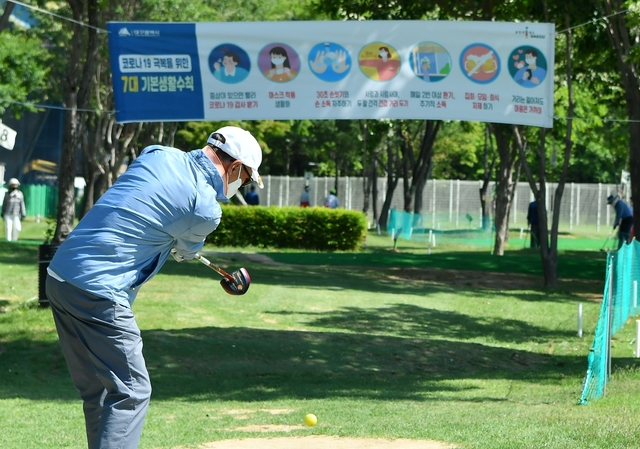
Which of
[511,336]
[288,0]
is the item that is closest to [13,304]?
[511,336]

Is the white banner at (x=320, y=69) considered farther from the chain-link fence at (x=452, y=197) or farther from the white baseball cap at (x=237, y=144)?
the chain-link fence at (x=452, y=197)

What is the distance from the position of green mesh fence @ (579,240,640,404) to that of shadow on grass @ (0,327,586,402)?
1069 millimetres

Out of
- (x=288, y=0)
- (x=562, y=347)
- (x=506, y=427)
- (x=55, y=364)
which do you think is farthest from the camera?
(x=288, y=0)

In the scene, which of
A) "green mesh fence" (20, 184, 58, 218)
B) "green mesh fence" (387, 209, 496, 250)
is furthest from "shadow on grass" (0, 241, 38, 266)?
"green mesh fence" (20, 184, 58, 218)

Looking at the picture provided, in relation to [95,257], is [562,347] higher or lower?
lower

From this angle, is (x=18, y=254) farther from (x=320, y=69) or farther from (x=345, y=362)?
(x=345, y=362)

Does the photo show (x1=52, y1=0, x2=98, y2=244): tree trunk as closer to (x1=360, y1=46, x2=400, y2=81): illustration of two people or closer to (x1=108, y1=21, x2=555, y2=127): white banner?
(x1=108, y1=21, x2=555, y2=127): white banner

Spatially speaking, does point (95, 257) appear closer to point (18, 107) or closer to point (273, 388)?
point (273, 388)

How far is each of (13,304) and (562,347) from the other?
8482mm

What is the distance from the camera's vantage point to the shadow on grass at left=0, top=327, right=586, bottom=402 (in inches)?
408

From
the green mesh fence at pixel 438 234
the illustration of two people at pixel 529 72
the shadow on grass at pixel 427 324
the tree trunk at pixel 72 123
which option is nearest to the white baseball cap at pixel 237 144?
the shadow on grass at pixel 427 324

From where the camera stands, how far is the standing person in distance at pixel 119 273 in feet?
14.2

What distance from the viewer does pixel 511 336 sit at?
1510cm

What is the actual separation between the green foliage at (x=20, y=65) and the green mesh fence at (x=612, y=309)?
80.7 ft
